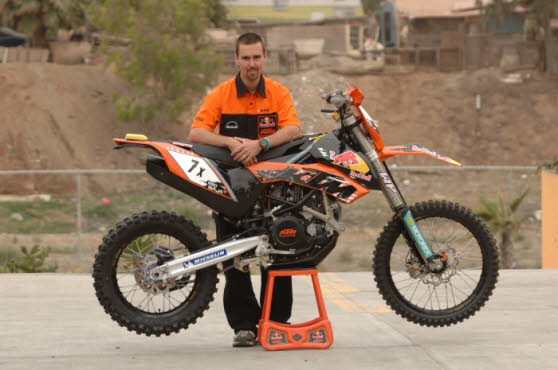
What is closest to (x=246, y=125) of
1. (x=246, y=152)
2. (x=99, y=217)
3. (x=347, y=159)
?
(x=246, y=152)

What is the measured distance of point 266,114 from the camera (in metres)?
6.28

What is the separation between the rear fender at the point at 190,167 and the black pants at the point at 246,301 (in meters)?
0.67

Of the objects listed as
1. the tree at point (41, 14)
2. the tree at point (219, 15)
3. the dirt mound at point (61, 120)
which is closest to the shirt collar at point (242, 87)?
the dirt mound at point (61, 120)

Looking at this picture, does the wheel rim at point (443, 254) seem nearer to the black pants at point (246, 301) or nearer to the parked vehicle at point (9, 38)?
the black pants at point (246, 301)

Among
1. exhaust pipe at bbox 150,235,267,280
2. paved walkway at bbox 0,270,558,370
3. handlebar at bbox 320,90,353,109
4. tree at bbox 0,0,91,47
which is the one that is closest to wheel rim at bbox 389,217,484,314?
paved walkway at bbox 0,270,558,370

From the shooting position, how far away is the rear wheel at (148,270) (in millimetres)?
5953

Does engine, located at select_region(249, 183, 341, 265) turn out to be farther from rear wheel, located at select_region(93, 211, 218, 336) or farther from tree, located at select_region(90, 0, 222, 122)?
tree, located at select_region(90, 0, 222, 122)

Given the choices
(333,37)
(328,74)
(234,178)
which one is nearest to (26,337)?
(234,178)

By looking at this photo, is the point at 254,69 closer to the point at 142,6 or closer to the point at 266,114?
the point at 266,114

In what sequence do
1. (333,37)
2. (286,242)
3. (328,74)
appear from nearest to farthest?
(286,242)
(328,74)
(333,37)

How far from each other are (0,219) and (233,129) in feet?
24.7

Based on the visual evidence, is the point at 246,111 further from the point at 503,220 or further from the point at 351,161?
the point at 503,220

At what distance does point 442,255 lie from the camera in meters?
6.35

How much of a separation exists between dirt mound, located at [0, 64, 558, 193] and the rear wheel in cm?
3418
